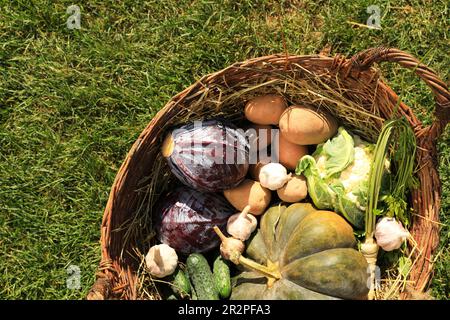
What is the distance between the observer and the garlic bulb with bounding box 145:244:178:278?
2275 millimetres

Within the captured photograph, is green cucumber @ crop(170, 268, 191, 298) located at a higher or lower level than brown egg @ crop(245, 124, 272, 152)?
lower

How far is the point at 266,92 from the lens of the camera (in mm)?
2381

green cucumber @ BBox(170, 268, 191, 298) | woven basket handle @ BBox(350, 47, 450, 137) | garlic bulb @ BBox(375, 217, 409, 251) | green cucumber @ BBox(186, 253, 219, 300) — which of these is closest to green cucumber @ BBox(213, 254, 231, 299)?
green cucumber @ BBox(186, 253, 219, 300)

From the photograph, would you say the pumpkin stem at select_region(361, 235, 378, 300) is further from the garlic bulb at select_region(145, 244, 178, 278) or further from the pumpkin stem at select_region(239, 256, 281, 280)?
the garlic bulb at select_region(145, 244, 178, 278)

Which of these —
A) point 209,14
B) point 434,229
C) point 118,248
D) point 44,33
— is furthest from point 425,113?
point 44,33

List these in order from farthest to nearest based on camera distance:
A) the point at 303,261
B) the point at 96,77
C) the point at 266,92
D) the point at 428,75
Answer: the point at 96,77
the point at 266,92
the point at 303,261
the point at 428,75

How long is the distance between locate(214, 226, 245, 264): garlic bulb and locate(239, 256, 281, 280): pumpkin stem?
0.05 m

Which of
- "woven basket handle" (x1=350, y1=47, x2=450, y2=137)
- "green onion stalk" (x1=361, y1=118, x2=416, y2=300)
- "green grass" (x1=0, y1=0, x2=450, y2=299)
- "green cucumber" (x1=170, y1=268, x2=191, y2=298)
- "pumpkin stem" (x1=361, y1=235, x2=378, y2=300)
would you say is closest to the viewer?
"woven basket handle" (x1=350, y1=47, x2=450, y2=137)

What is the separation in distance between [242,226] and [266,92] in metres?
0.58

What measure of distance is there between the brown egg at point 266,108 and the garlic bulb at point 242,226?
15.5 inches

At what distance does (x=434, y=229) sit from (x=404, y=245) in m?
0.14

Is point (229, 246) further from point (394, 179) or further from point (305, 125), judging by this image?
point (394, 179)

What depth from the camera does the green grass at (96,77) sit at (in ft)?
9.29

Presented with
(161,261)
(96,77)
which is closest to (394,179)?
(161,261)
